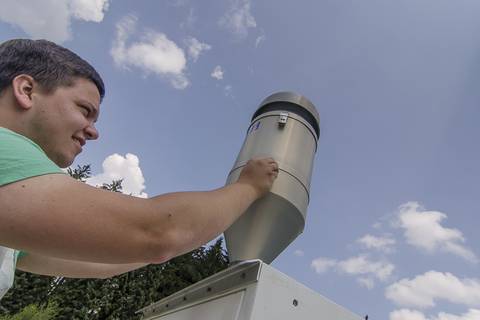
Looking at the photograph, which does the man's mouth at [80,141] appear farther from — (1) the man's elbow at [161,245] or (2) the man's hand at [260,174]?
(2) the man's hand at [260,174]

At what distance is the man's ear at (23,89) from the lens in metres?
1.09

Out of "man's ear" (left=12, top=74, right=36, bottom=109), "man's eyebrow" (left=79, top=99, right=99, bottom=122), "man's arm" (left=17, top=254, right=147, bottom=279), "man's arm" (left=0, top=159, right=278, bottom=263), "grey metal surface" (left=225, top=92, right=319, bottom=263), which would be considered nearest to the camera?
"man's arm" (left=0, top=159, right=278, bottom=263)

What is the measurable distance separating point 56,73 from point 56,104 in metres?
0.10

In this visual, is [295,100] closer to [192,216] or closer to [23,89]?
[192,216]

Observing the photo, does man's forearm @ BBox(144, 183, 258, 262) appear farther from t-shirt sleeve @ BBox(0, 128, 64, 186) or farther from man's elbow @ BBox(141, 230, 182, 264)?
t-shirt sleeve @ BBox(0, 128, 64, 186)

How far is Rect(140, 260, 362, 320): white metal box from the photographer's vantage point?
126cm

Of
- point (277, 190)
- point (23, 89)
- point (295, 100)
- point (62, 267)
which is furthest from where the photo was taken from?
point (295, 100)

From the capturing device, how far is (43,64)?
1182 millimetres

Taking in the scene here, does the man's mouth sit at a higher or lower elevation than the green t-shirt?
higher

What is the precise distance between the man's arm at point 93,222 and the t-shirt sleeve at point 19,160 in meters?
0.02

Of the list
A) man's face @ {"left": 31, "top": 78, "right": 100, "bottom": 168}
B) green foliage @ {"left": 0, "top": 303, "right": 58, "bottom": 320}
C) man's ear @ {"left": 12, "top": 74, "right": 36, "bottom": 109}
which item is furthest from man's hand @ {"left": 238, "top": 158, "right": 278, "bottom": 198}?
green foliage @ {"left": 0, "top": 303, "right": 58, "bottom": 320}

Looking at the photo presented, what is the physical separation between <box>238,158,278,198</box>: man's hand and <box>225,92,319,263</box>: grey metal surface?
8 centimetres

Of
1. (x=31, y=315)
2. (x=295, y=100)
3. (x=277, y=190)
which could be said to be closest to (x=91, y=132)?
(x=277, y=190)

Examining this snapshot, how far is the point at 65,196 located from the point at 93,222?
3.2 inches
